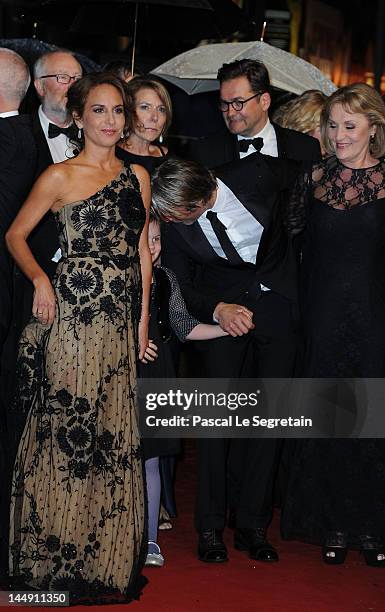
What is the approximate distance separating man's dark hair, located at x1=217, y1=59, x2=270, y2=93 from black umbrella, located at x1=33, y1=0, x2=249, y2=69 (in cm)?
207

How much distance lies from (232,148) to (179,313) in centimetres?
106

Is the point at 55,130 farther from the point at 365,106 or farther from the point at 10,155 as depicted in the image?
the point at 365,106

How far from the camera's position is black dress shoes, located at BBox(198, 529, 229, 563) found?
5703 millimetres

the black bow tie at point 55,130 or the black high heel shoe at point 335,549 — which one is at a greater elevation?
the black bow tie at point 55,130

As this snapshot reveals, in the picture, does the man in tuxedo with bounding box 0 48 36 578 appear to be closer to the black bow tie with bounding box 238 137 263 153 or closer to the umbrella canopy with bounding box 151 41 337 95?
the black bow tie with bounding box 238 137 263 153

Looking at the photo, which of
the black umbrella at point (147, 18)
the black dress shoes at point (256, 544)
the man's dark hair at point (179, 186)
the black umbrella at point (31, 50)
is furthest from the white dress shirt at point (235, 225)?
the black umbrella at point (147, 18)

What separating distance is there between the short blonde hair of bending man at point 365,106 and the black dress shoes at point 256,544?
1885 millimetres

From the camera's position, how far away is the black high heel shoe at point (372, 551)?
5.73 m

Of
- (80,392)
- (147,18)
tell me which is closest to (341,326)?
(80,392)

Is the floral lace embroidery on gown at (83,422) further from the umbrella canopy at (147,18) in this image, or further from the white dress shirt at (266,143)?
the umbrella canopy at (147,18)

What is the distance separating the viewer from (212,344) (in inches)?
Answer: 229

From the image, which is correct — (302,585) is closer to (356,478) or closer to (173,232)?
(356,478)

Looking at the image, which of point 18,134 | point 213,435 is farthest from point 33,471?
point 18,134

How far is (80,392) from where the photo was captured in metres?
5.08
